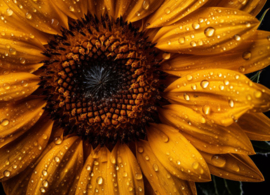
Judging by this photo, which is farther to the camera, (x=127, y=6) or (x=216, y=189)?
(x=216, y=189)

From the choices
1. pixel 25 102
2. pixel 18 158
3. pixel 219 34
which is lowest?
pixel 18 158

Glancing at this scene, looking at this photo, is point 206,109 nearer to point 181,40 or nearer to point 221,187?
point 181,40

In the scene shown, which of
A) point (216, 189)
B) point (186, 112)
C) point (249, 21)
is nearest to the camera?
point (249, 21)

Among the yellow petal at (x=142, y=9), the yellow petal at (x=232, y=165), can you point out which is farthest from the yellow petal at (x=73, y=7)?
the yellow petal at (x=232, y=165)

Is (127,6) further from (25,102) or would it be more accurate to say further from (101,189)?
(101,189)

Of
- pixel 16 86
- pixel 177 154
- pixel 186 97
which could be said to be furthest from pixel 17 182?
pixel 186 97

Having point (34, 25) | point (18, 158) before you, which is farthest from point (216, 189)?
point (34, 25)

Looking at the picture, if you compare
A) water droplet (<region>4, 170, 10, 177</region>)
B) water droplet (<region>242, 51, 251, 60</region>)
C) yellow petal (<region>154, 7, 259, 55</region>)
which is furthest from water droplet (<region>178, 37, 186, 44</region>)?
water droplet (<region>4, 170, 10, 177</region>)

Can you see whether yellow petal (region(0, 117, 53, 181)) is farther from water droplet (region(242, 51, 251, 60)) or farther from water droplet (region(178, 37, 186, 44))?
water droplet (region(242, 51, 251, 60))
